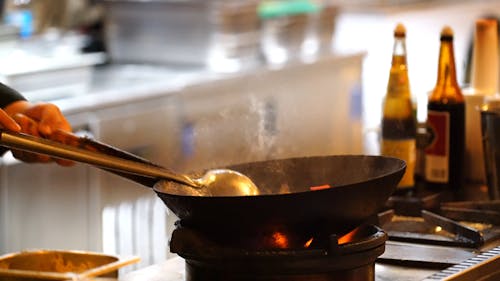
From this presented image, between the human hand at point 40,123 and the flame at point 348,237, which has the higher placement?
the human hand at point 40,123

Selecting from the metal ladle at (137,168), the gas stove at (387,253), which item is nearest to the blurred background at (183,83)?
the gas stove at (387,253)

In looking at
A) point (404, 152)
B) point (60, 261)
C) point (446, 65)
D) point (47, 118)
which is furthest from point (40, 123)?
point (446, 65)

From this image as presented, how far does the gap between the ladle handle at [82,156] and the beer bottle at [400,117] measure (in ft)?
2.46

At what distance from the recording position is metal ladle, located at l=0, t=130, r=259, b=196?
1241 mm

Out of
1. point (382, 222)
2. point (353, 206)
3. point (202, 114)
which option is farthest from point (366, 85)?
point (353, 206)

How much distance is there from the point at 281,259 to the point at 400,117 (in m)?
0.90

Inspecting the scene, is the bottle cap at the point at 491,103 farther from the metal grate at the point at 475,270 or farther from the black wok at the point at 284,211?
the black wok at the point at 284,211

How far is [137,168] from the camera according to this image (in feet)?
4.39

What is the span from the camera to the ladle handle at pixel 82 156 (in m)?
1.23

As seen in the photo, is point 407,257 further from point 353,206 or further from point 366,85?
point 366,85

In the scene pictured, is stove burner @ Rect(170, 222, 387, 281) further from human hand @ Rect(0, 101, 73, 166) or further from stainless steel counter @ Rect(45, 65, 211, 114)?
stainless steel counter @ Rect(45, 65, 211, 114)

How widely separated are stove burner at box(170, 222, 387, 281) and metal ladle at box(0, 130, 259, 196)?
95 mm

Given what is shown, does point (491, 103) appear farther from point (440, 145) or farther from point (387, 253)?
point (387, 253)

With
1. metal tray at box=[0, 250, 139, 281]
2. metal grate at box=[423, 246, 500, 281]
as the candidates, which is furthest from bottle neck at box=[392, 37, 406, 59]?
metal tray at box=[0, 250, 139, 281]
